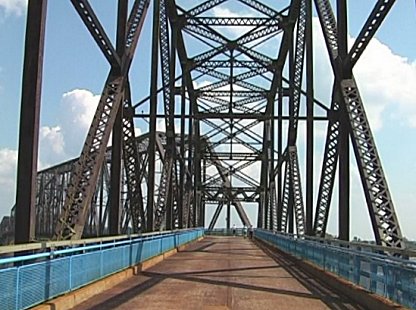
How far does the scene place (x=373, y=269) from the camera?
516 inches

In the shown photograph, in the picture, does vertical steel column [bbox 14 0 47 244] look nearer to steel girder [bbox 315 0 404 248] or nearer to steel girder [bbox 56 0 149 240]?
steel girder [bbox 56 0 149 240]

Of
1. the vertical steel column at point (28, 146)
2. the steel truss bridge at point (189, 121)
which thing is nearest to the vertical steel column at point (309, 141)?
the steel truss bridge at point (189, 121)

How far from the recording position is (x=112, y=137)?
20.7m

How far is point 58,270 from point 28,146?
2233 mm

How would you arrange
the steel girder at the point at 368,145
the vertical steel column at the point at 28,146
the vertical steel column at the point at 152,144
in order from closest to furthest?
the vertical steel column at the point at 28,146, the steel girder at the point at 368,145, the vertical steel column at the point at 152,144

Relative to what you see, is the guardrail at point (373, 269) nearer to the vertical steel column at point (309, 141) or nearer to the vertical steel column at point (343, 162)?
the vertical steel column at point (343, 162)

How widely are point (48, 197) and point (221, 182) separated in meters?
26.1

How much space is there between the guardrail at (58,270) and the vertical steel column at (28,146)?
0.80 m

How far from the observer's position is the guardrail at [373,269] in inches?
420

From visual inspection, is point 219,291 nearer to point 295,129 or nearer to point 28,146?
point 28,146

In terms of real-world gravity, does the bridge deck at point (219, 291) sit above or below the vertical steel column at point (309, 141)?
below

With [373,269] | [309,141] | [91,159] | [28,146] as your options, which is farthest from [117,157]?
[309,141]

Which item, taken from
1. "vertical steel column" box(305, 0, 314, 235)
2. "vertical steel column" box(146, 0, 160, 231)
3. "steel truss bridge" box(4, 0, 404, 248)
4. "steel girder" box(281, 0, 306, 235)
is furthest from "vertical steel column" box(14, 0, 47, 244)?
"steel girder" box(281, 0, 306, 235)

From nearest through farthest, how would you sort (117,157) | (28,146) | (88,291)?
(28,146)
(88,291)
(117,157)
